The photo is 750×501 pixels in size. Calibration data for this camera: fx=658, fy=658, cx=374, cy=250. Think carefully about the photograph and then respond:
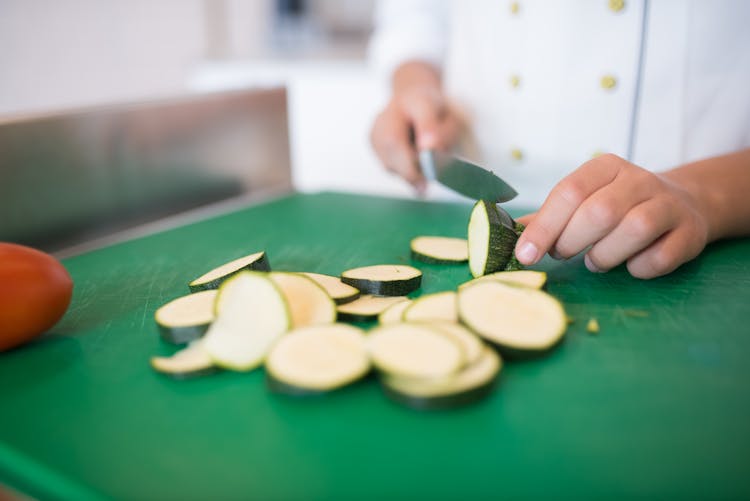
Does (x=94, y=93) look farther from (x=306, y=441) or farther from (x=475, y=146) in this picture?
(x=306, y=441)

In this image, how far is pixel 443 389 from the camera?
88cm

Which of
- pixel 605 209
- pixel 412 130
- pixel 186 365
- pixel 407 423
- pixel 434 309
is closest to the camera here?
pixel 407 423

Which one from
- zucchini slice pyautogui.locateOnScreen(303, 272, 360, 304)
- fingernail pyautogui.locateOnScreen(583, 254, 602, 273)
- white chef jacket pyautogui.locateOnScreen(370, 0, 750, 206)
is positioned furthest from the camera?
white chef jacket pyautogui.locateOnScreen(370, 0, 750, 206)

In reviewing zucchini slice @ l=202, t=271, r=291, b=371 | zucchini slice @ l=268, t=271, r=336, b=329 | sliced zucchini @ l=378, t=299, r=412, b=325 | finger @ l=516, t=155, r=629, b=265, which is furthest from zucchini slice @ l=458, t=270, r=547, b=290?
zucchini slice @ l=202, t=271, r=291, b=371

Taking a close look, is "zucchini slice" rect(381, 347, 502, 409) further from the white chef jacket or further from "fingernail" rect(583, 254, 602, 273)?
the white chef jacket

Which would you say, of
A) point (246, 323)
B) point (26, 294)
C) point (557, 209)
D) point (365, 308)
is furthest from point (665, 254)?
point (26, 294)

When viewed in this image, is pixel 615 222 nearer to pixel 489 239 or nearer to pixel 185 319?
pixel 489 239

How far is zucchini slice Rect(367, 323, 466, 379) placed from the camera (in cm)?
88

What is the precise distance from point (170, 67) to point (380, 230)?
9.01ft

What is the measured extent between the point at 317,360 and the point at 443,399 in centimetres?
19

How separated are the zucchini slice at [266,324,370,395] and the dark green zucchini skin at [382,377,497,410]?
71 millimetres

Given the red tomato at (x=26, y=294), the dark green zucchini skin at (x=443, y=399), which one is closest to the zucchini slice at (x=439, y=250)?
the dark green zucchini skin at (x=443, y=399)

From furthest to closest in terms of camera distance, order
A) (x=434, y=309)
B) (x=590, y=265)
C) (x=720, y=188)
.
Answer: (x=720, y=188) → (x=590, y=265) → (x=434, y=309)

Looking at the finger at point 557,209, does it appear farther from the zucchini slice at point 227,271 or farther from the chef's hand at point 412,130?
the chef's hand at point 412,130
